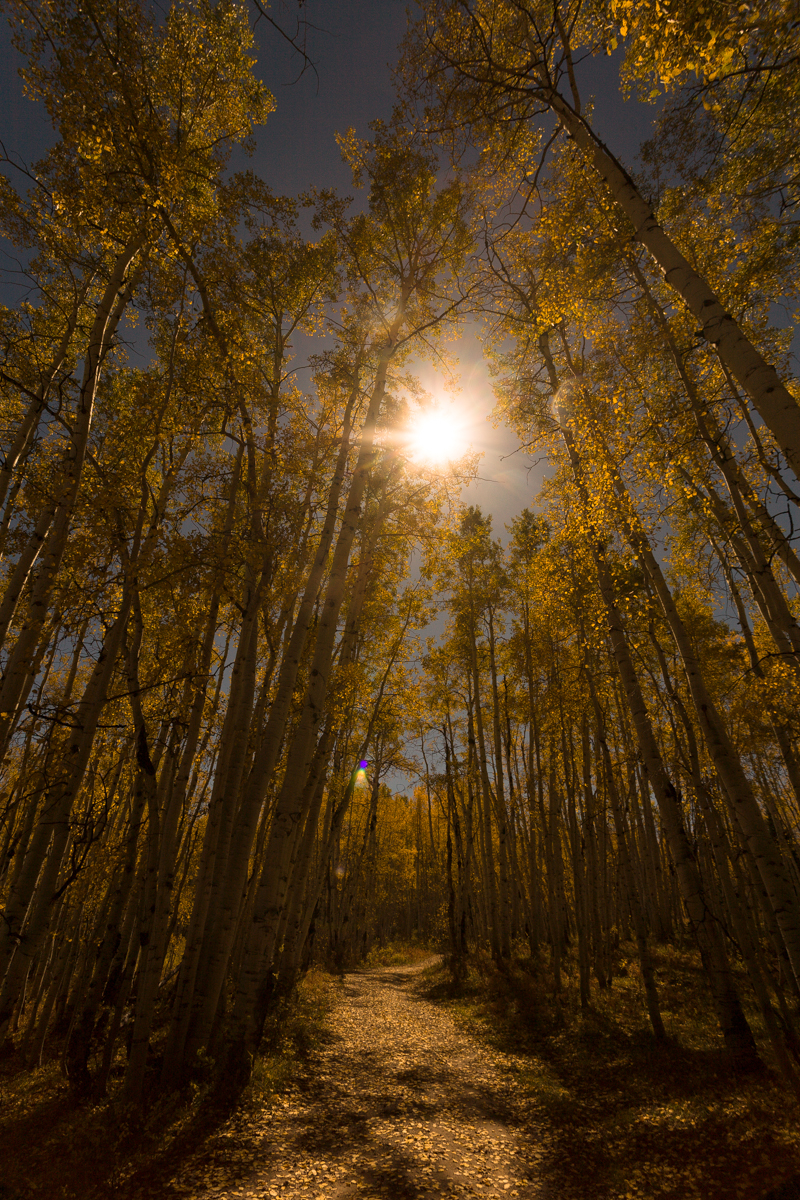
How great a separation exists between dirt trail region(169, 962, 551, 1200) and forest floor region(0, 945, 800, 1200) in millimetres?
22

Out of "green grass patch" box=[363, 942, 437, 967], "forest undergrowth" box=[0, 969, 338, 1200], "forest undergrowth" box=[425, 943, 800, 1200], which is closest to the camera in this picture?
"forest undergrowth" box=[0, 969, 338, 1200]

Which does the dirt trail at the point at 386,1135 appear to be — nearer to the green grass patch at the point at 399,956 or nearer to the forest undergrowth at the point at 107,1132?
the forest undergrowth at the point at 107,1132

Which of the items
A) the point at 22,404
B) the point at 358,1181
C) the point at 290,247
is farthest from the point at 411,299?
the point at 358,1181

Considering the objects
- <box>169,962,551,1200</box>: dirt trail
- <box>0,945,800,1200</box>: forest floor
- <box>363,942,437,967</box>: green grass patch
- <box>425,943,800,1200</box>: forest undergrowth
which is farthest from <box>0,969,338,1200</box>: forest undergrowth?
<box>363,942,437,967</box>: green grass patch

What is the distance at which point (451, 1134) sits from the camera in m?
5.22

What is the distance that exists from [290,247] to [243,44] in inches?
110

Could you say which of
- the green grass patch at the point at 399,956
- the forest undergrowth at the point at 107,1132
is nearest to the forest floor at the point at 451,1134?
the forest undergrowth at the point at 107,1132

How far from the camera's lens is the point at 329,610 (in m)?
6.32

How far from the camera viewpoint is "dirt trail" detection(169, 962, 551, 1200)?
4.11 m

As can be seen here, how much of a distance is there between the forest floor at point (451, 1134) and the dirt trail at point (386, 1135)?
22 mm

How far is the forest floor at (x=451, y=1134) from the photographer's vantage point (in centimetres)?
397

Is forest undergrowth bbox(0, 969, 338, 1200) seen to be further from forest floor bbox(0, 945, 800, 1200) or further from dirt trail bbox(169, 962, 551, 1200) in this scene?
dirt trail bbox(169, 962, 551, 1200)

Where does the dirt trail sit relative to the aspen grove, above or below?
below

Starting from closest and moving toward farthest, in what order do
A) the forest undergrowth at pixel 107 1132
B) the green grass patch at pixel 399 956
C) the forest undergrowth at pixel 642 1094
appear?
the forest undergrowth at pixel 107 1132 → the forest undergrowth at pixel 642 1094 → the green grass patch at pixel 399 956
